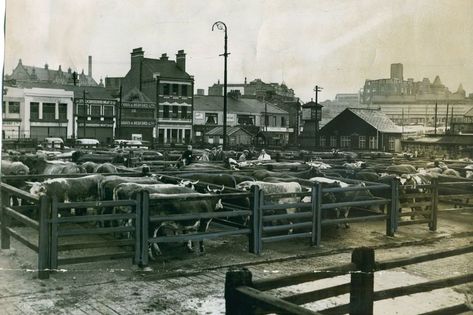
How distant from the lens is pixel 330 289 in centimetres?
327

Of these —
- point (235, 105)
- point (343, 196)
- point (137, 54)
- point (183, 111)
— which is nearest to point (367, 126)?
point (343, 196)

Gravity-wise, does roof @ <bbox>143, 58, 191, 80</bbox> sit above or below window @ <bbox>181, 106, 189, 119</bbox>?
above

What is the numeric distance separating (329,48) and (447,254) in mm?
2584

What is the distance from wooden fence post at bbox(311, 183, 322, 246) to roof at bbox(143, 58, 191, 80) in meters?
33.1

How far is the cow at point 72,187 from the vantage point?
29.4ft

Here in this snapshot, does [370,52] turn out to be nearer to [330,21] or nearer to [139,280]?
[330,21]

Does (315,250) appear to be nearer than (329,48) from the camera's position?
No

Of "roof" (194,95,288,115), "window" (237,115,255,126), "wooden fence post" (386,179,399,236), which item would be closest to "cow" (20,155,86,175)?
"wooden fence post" (386,179,399,236)

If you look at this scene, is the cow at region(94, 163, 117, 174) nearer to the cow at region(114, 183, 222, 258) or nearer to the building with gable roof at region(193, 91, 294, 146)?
the cow at region(114, 183, 222, 258)

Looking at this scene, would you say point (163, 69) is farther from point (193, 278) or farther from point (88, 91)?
point (193, 278)

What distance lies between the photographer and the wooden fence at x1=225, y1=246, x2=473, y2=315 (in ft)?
8.71

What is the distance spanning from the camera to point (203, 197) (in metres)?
7.12

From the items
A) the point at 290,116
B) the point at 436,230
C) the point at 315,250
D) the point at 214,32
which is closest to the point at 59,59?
the point at 214,32

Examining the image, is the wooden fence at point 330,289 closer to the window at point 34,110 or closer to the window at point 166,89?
the window at point 34,110
